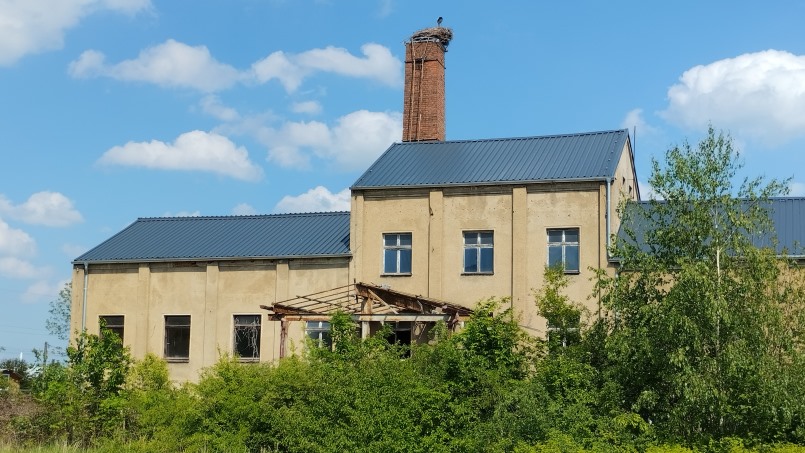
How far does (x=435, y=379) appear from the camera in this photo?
23141mm

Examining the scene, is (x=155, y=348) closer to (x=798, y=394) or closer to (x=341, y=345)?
(x=341, y=345)

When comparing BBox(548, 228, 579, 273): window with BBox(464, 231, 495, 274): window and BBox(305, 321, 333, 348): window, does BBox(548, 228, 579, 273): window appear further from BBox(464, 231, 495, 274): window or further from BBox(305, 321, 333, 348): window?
BBox(305, 321, 333, 348): window

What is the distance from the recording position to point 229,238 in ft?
117

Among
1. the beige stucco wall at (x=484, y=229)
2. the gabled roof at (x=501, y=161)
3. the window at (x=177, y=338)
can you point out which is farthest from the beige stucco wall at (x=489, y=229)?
the window at (x=177, y=338)

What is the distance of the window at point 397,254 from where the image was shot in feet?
104

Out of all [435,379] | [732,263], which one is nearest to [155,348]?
[435,379]

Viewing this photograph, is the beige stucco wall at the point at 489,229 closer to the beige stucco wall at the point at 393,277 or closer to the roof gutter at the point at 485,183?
the beige stucco wall at the point at 393,277

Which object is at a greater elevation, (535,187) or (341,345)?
(535,187)

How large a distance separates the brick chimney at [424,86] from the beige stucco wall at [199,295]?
26.0ft

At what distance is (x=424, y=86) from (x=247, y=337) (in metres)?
12.0

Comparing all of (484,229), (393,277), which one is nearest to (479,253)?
(484,229)

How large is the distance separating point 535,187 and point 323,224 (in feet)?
27.9

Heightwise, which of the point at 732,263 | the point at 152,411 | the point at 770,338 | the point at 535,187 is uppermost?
the point at 535,187

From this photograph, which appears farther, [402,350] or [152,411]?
[402,350]
